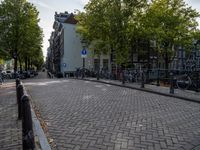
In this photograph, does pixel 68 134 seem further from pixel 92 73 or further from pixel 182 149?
pixel 92 73

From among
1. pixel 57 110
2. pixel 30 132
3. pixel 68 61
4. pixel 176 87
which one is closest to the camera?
pixel 30 132

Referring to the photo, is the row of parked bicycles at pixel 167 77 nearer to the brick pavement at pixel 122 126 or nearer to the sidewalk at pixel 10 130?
the brick pavement at pixel 122 126

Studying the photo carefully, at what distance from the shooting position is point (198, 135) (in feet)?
17.3

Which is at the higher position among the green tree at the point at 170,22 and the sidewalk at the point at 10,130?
the green tree at the point at 170,22

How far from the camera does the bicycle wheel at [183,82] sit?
12938 millimetres

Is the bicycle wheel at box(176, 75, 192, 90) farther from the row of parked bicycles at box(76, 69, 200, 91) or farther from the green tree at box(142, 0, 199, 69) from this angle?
the green tree at box(142, 0, 199, 69)

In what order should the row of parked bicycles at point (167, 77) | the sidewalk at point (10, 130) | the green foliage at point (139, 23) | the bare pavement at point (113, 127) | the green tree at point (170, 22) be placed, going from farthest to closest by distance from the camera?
1. the green tree at point (170, 22)
2. the green foliage at point (139, 23)
3. the row of parked bicycles at point (167, 77)
4. the bare pavement at point (113, 127)
5. the sidewalk at point (10, 130)

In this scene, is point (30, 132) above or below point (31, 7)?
below

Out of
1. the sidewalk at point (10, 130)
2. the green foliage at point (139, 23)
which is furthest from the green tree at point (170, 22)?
the sidewalk at point (10, 130)

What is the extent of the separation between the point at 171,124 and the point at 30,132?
380 centimetres

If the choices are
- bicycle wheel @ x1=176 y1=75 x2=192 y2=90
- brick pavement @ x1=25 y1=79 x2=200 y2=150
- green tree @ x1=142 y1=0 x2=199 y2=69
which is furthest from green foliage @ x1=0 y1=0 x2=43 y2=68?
brick pavement @ x1=25 y1=79 x2=200 y2=150

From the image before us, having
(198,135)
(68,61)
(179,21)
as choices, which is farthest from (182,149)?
(68,61)

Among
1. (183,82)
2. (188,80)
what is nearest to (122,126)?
(188,80)

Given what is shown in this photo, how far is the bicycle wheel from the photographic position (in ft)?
42.4
